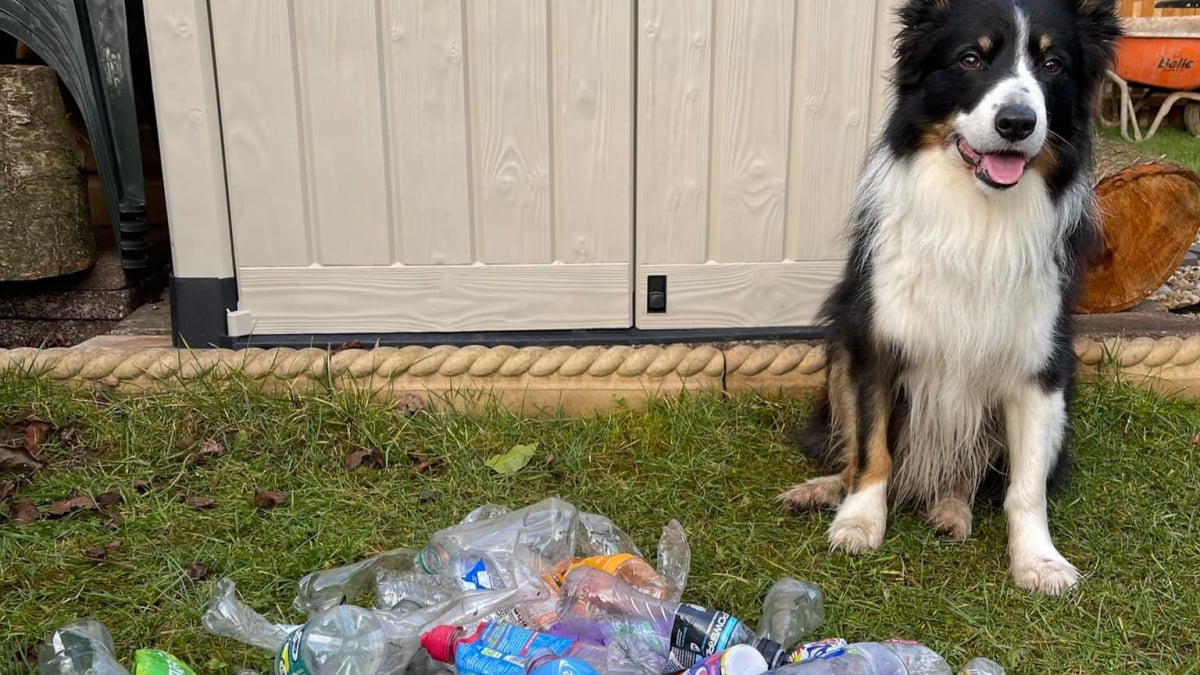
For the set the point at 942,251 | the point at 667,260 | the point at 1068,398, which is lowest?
the point at 1068,398

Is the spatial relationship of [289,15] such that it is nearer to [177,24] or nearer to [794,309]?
[177,24]

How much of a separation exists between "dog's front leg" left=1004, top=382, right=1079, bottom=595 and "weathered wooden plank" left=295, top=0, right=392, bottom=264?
204cm

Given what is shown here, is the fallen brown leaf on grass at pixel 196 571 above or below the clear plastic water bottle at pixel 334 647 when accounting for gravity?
below

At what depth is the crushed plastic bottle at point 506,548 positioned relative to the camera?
6.46ft

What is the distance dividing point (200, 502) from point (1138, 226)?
325cm

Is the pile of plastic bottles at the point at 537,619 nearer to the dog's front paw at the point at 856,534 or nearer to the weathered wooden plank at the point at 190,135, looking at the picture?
the dog's front paw at the point at 856,534

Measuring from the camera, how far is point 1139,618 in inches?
78.9

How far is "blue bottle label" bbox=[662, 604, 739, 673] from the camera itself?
1.67 meters

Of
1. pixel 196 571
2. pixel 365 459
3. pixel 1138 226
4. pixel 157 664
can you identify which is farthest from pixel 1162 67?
pixel 157 664

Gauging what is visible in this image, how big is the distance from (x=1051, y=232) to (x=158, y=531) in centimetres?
237

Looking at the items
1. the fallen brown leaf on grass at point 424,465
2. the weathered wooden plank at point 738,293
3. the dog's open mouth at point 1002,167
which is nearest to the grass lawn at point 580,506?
the fallen brown leaf on grass at point 424,465

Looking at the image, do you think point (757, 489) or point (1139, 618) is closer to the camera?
point (1139, 618)

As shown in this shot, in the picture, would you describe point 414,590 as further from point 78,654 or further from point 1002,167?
point 1002,167

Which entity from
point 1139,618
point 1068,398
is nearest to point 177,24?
point 1068,398
